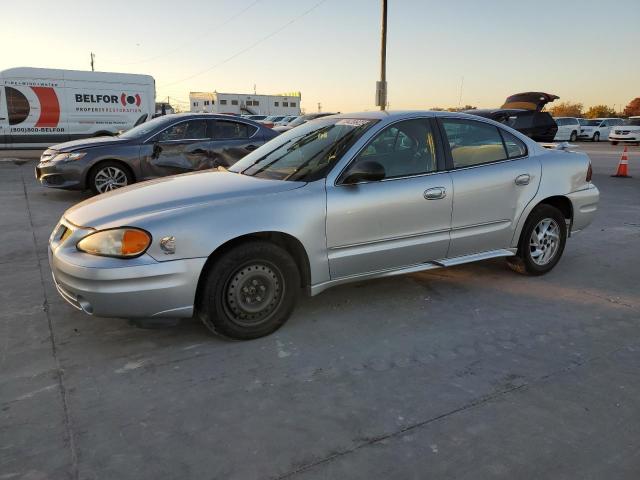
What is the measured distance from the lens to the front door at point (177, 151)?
8.67m

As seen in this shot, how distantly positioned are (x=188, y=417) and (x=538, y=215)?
11.8 feet

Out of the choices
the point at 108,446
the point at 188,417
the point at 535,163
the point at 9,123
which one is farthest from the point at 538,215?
the point at 9,123

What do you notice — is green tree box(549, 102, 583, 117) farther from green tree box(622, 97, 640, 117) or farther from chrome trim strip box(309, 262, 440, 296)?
chrome trim strip box(309, 262, 440, 296)

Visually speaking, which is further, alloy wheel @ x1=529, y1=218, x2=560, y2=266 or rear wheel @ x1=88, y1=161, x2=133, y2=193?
rear wheel @ x1=88, y1=161, x2=133, y2=193

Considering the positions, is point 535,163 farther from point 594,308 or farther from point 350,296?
point 350,296

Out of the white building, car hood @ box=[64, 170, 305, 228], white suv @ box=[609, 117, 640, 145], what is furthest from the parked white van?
the white building

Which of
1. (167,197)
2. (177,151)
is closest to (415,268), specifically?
(167,197)

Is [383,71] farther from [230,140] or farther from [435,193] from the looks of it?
[435,193]

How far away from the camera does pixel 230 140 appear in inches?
359

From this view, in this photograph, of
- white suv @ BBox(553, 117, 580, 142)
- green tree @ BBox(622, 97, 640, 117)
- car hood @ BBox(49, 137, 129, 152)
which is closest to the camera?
car hood @ BBox(49, 137, 129, 152)

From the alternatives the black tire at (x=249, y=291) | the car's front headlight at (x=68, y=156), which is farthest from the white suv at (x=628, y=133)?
the black tire at (x=249, y=291)

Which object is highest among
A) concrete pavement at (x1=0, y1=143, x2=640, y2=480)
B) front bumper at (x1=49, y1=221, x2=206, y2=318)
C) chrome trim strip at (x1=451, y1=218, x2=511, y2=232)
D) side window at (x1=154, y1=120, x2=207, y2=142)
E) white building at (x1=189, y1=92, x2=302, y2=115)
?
white building at (x1=189, y1=92, x2=302, y2=115)

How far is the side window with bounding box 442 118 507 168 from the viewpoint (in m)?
4.32

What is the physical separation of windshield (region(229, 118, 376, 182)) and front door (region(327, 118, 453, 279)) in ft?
0.58
